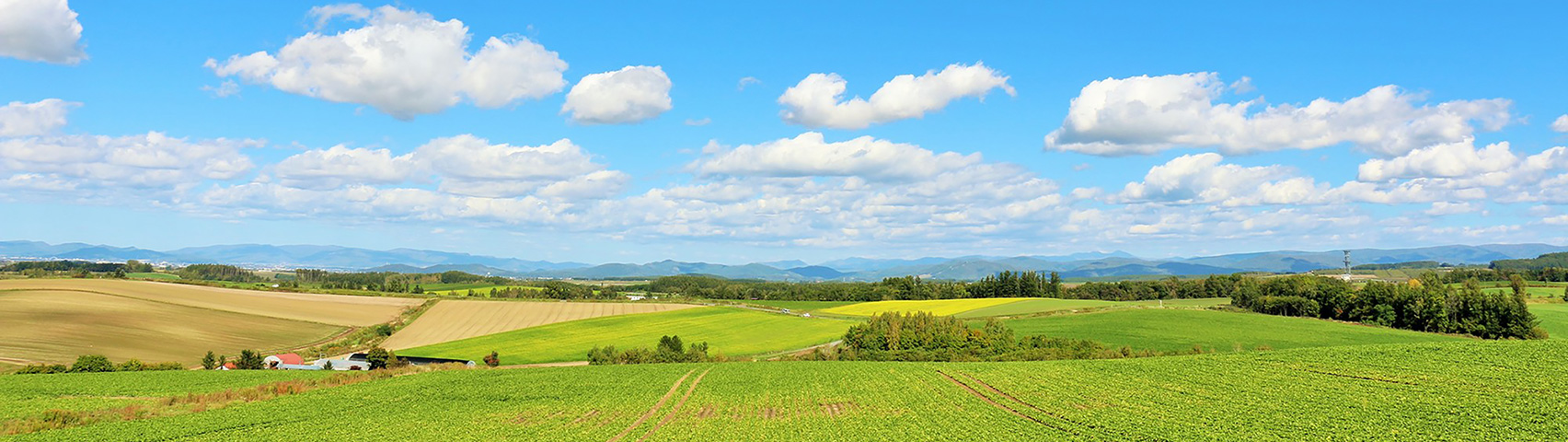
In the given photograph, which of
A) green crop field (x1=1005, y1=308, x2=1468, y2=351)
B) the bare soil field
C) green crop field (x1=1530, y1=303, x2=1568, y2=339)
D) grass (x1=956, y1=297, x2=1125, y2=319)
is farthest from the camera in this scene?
grass (x1=956, y1=297, x2=1125, y2=319)

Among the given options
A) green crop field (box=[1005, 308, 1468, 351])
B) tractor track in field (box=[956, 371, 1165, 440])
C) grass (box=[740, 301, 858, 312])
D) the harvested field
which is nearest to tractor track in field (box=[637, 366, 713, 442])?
tractor track in field (box=[956, 371, 1165, 440])

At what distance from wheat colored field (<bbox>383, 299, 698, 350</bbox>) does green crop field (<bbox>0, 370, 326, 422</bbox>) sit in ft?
109

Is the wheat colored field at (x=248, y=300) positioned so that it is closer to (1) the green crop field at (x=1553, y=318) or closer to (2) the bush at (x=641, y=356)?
(2) the bush at (x=641, y=356)

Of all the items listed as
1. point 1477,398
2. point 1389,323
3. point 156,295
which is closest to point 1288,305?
point 1389,323

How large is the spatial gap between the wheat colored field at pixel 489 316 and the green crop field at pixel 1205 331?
56.4m

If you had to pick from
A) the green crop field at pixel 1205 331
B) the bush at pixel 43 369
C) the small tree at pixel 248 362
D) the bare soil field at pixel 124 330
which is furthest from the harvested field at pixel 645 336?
the bush at pixel 43 369

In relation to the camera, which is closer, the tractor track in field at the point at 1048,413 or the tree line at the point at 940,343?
the tractor track in field at the point at 1048,413

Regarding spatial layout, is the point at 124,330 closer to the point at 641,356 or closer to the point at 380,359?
the point at 380,359

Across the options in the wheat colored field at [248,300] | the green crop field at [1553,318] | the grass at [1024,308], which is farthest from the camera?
the grass at [1024,308]

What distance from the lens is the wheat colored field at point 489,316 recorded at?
95.0 meters

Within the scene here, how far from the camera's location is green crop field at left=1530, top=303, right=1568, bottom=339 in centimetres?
7249

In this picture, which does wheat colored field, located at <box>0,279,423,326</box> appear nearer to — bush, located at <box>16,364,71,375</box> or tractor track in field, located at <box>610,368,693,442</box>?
bush, located at <box>16,364,71,375</box>

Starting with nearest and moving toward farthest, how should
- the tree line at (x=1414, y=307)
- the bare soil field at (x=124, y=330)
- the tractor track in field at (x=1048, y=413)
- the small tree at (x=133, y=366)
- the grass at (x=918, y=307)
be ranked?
the tractor track in field at (x=1048, y=413) → the small tree at (x=133, y=366) → the bare soil field at (x=124, y=330) → the tree line at (x=1414, y=307) → the grass at (x=918, y=307)

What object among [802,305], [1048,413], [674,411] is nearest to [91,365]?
[674,411]
